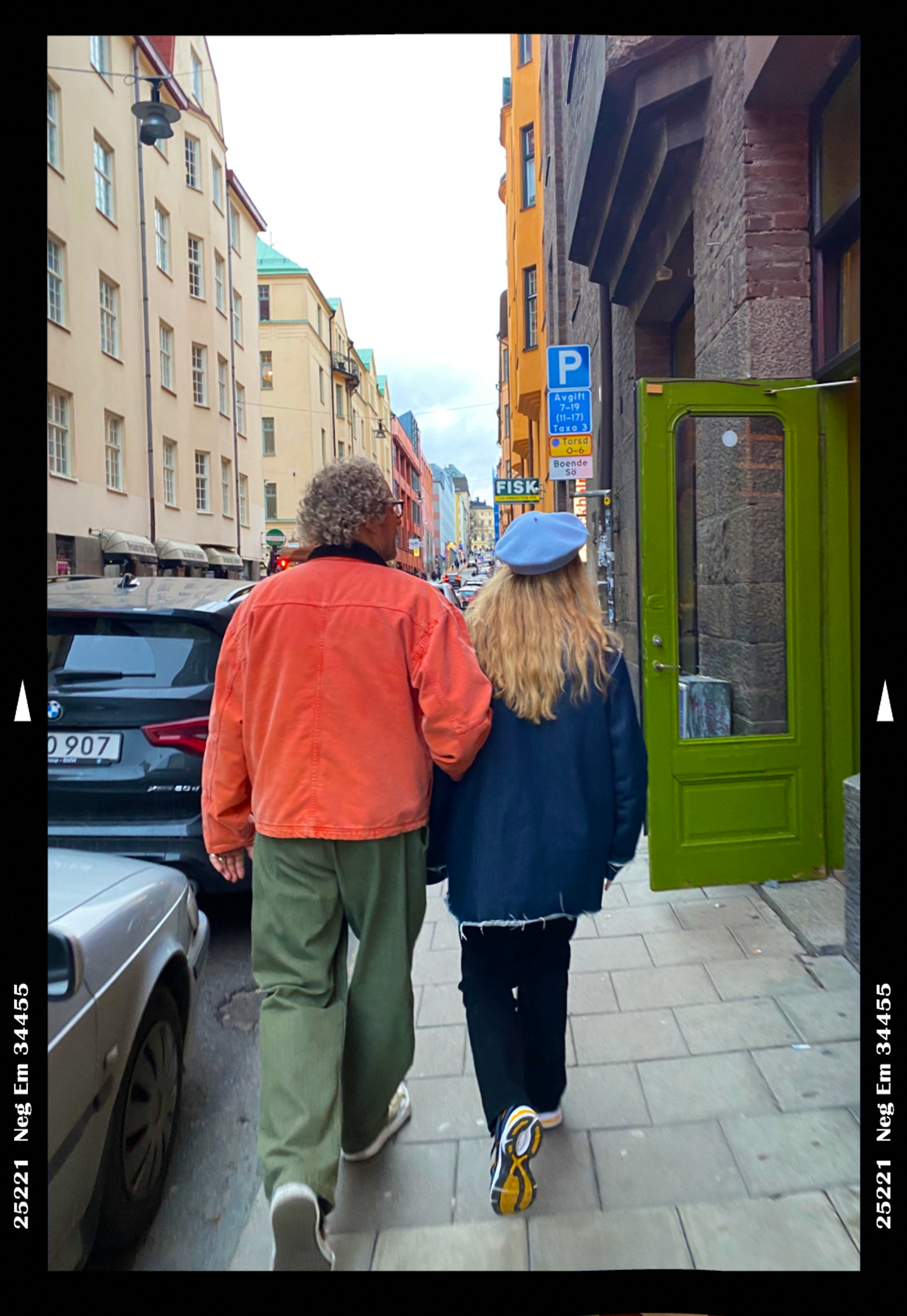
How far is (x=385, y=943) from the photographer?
7.68 feet

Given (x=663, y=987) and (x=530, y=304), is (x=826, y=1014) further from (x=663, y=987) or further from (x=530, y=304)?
(x=530, y=304)

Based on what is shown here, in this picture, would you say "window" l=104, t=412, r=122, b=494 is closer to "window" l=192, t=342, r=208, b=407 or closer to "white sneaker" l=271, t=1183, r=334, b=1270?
"window" l=192, t=342, r=208, b=407

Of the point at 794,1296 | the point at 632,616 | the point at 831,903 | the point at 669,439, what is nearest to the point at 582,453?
the point at 632,616

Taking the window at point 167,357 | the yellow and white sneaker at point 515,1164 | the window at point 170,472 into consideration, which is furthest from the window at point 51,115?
the window at point 167,357

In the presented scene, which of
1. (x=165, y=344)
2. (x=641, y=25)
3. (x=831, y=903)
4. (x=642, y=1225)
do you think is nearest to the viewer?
(x=641, y=25)

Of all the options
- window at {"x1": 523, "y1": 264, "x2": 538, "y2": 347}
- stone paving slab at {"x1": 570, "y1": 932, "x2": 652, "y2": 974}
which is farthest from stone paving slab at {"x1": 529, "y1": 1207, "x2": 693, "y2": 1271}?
window at {"x1": 523, "y1": 264, "x2": 538, "y2": 347}

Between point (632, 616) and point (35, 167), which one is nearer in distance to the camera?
point (35, 167)

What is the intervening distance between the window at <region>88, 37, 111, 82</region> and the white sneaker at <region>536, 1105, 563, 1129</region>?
3.12m

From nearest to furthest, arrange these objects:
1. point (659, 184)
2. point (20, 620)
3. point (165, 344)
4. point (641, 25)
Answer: point (20, 620) < point (641, 25) < point (659, 184) < point (165, 344)

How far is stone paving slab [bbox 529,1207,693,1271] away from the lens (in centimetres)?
216

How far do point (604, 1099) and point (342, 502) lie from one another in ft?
6.81

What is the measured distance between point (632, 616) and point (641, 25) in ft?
25.7

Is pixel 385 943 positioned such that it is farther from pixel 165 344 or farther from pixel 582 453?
pixel 165 344

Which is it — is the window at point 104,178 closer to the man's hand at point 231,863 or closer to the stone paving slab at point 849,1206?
the man's hand at point 231,863
